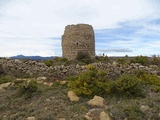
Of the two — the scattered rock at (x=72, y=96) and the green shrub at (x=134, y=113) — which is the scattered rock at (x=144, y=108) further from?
the scattered rock at (x=72, y=96)

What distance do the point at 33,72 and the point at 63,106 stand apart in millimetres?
8088

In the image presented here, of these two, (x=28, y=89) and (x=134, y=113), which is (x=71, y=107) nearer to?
(x=134, y=113)

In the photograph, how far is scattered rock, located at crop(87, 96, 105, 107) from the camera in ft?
30.6

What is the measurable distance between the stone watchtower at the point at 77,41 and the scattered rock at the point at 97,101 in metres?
13.0

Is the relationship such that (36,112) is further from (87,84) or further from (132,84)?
(132,84)

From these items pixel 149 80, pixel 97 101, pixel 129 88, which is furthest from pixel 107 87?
pixel 149 80

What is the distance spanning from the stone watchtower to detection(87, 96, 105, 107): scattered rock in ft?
42.6

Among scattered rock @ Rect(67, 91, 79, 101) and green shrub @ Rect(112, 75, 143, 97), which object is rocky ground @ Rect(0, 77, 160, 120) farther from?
green shrub @ Rect(112, 75, 143, 97)

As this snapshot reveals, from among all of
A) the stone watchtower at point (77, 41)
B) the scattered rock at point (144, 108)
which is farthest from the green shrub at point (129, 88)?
the stone watchtower at point (77, 41)

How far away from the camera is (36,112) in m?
8.85

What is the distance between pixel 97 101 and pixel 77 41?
13.5 m

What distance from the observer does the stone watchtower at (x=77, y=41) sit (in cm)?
2256

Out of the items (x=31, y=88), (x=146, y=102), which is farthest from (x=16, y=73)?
(x=146, y=102)

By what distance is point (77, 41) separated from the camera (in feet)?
74.1
